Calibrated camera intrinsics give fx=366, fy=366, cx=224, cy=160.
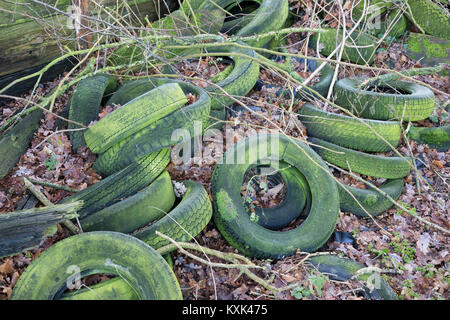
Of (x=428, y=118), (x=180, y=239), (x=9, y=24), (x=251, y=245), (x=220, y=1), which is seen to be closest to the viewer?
(x=180, y=239)

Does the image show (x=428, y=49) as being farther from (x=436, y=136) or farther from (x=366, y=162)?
(x=366, y=162)

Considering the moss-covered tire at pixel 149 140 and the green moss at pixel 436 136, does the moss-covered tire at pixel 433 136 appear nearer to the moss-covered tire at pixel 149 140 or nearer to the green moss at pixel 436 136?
the green moss at pixel 436 136

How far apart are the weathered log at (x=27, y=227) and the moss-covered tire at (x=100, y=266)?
7.7 inches

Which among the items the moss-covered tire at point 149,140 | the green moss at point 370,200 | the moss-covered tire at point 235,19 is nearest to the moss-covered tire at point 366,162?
the green moss at point 370,200

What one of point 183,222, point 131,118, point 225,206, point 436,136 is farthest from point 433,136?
point 131,118

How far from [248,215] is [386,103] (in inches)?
98.2

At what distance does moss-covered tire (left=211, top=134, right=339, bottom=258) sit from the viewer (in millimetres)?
3291

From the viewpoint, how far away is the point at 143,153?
11.2 feet

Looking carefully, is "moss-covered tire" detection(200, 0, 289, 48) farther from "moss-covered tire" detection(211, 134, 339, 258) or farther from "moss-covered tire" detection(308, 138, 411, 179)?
"moss-covered tire" detection(211, 134, 339, 258)

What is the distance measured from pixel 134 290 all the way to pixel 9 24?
348cm

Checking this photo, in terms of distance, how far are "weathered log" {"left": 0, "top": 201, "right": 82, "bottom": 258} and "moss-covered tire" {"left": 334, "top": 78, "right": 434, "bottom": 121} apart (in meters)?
3.62

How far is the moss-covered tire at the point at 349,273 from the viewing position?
3.04 meters
